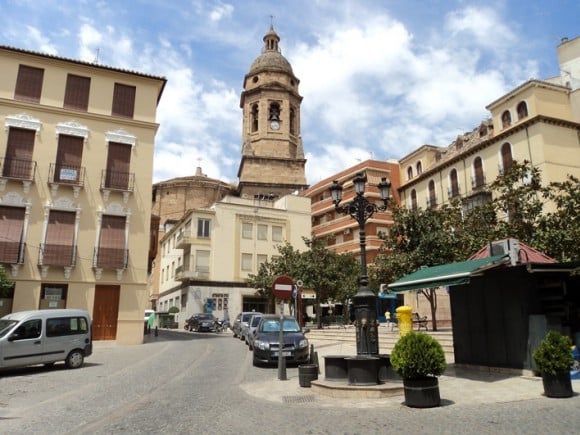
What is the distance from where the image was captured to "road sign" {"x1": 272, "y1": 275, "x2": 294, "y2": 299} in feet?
37.0

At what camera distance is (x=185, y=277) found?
39344 mm

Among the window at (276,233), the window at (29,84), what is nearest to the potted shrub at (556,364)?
the window at (29,84)

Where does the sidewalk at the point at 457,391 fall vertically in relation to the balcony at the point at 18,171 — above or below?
below

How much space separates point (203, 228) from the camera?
4109cm

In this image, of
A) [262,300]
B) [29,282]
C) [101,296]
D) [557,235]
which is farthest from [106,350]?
[262,300]

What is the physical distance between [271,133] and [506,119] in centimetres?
2763

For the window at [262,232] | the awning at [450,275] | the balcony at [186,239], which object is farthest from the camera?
the window at [262,232]

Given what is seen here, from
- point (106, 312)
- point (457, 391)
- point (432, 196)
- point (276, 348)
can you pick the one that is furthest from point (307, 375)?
point (432, 196)

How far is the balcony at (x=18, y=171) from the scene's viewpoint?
863 inches

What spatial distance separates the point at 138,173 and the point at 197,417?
19.3m

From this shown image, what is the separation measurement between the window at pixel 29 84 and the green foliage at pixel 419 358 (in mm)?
22869

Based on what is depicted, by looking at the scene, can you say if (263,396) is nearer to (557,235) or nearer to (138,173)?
(557,235)

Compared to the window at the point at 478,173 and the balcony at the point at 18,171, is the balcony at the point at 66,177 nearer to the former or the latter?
the balcony at the point at 18,171

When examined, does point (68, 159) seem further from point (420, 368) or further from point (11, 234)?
point (420, 368)
